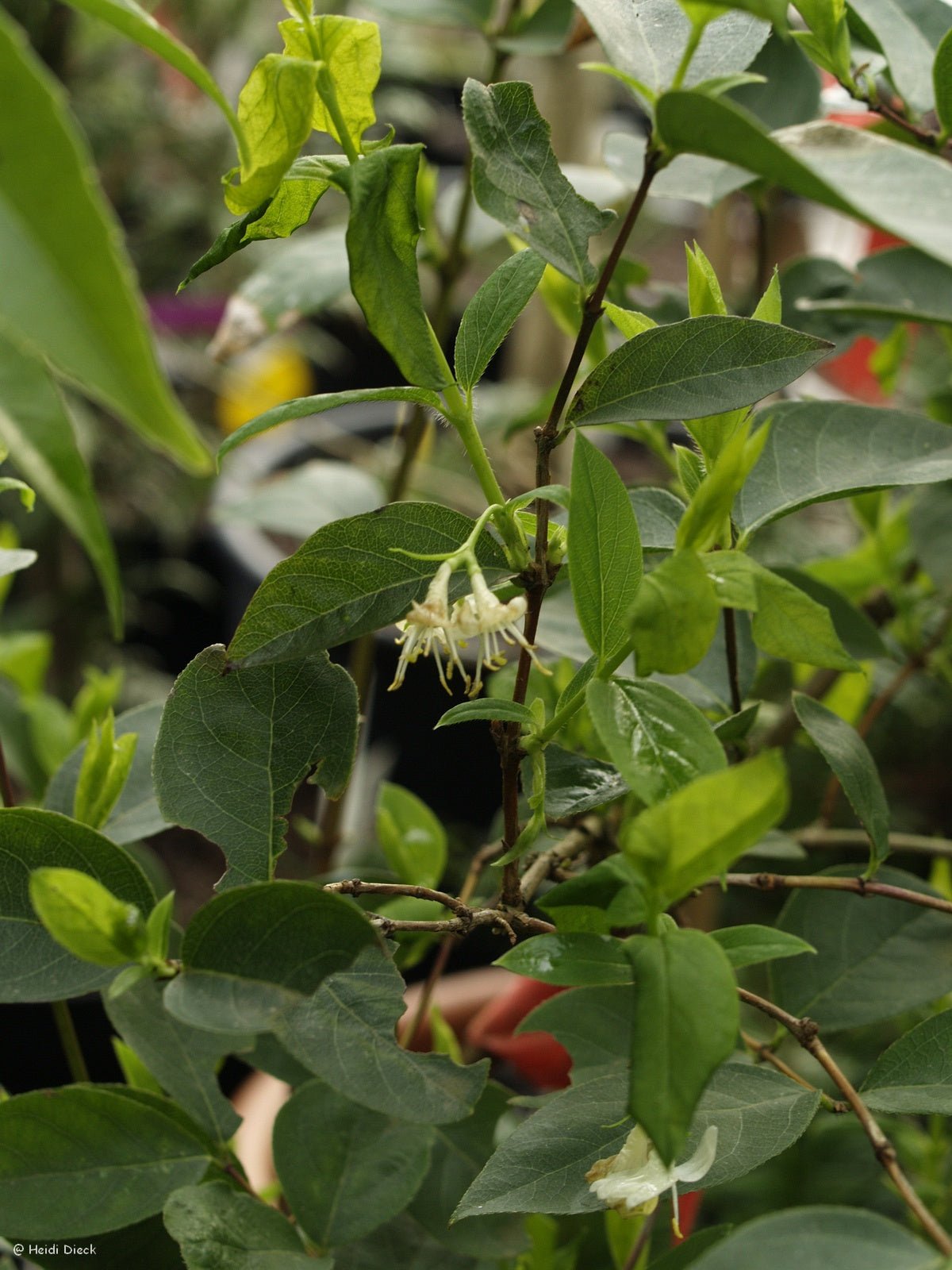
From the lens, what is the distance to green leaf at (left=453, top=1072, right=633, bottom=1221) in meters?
0.26

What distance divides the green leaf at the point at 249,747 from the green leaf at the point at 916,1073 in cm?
16

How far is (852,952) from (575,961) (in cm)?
17

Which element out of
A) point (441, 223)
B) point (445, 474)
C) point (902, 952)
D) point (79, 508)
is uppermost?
point (79, 508)

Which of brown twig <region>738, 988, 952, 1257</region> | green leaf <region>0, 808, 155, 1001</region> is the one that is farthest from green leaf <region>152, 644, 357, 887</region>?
brown twig <region>738, 988, 952, 1257</region>

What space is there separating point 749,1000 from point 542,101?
0.89m

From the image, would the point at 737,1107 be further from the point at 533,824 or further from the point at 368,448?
the point at 368,448

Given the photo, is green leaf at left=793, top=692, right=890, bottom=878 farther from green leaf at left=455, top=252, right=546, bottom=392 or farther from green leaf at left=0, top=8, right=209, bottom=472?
green leaf at left=0, top=8, right=209, bottom=472

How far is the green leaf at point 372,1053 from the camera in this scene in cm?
26

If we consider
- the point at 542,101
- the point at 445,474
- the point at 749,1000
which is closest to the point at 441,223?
the point at 542,101

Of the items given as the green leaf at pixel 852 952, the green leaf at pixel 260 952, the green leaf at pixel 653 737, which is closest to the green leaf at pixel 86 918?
the green leaf at pixel 260 952

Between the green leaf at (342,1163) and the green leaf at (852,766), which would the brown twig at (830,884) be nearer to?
the green leaf at (852,766)

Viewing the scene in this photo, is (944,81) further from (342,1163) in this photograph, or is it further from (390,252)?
(342,1163)

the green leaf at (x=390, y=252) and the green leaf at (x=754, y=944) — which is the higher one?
the green leaf at (x=390, y=252)

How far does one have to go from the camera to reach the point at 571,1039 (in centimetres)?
37
